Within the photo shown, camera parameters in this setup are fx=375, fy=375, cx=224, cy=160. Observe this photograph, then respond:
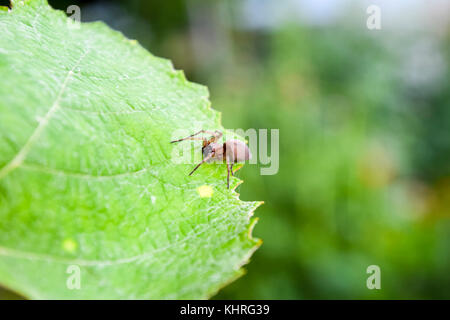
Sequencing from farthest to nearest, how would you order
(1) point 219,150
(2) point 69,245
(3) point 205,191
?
(1) point 219,150
(3) point 205,191
(2) point 69,245

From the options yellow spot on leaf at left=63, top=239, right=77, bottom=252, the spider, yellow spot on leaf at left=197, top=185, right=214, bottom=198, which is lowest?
yellow spot on leaf at left=63, top=239, right=77, bottom=252

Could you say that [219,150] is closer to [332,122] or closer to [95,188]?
[95,188]

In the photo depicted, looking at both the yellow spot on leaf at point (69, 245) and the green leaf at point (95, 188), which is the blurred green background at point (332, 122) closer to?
the green leaf at point (95, 188)

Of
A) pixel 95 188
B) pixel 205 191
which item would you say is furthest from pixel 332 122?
pixel 95 188

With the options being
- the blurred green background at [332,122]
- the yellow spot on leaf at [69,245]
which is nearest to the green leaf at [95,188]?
the yellow spot on leaf at [69,245]

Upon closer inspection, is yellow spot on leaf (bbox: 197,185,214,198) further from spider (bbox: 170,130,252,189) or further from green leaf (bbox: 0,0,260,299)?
spider (bbox: 170,130,252,189)

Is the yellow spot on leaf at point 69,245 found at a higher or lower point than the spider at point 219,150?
lower

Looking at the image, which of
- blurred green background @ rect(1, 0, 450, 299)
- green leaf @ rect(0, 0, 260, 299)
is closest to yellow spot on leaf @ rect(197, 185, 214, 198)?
green leaf @ rect(0, 0, 260, 299)

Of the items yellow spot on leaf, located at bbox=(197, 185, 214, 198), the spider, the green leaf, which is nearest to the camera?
the green leaf
